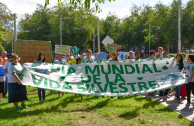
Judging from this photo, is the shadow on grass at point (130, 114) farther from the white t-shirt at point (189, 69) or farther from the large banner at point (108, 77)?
the white t-shirt at point (189, 69)

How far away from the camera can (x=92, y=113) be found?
6523mm

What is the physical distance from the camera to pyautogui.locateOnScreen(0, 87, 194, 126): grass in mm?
5656

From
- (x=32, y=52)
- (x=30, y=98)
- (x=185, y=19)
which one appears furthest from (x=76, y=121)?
(x=185, y=19)

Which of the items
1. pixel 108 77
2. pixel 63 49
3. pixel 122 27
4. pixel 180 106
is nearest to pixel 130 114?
pixel 108 77

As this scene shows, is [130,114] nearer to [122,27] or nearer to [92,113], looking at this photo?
[92,113]

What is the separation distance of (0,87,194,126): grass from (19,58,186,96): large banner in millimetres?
556

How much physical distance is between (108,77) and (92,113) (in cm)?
144

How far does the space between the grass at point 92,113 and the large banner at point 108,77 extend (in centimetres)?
56

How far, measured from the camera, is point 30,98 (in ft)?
29.2

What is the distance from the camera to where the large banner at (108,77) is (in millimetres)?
7027

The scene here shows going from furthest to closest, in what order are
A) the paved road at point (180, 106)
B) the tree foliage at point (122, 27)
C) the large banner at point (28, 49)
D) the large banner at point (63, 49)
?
the tree foliage at point (122, 27) < the large banner at point (63, 49) < the large banner at point (28, 49) < the paved road at point (180, 106)

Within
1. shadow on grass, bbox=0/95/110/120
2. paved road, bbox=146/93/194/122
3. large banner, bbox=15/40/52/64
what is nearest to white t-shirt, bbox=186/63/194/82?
paved road, bbox=146/93/194/122

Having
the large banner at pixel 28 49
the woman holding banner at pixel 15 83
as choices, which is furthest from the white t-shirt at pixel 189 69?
the large banner at pixel 28 49

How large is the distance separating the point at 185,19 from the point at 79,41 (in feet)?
57.2
